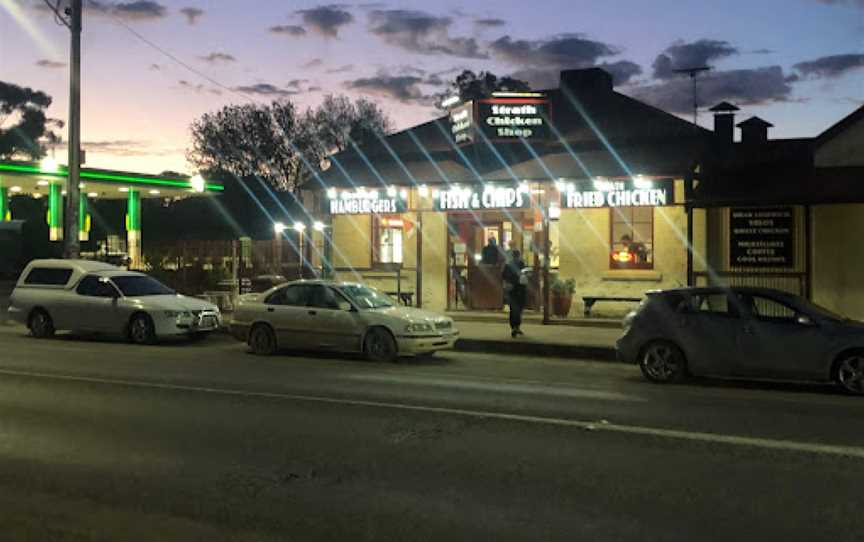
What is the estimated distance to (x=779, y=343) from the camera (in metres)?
11.0

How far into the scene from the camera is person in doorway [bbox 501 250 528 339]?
16.3 metres

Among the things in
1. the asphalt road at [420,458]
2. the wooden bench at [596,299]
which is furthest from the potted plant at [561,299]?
the asphalt road at [420,458]

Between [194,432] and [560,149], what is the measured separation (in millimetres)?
14114

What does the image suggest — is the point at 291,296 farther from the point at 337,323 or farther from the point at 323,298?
the point at 337,323

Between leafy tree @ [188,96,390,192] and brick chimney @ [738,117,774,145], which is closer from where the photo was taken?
brick chimney @ [738,117,774,145]

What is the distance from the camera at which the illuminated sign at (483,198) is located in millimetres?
18734

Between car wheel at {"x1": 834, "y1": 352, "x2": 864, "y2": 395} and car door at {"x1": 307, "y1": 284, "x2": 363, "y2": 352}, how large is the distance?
7011 mm

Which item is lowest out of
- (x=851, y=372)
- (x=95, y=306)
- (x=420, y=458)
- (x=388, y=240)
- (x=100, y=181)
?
Result: (x=420, y=458)

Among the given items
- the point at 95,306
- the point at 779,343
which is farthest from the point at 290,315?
the point at 779,343

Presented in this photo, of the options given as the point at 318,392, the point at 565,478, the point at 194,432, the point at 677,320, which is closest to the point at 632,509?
the point at 565,478

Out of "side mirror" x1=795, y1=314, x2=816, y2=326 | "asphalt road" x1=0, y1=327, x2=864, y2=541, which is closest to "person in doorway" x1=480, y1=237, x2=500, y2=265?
"asphalt road" x1=0, y1=327, x2=864, y2=541

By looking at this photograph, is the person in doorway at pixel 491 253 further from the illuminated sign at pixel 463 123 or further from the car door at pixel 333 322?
the car door at pixel 333 322

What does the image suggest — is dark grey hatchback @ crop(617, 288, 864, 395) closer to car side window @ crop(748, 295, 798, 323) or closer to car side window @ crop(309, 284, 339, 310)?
car side window @ crop(748, 295, 798, 323)

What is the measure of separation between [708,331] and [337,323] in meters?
5.88
